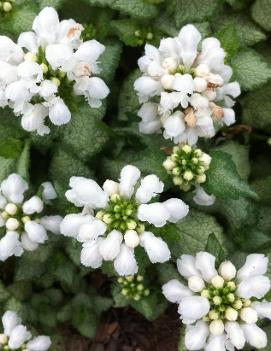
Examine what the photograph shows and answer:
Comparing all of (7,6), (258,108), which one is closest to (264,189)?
(258,108)

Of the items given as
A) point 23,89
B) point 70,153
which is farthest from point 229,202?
point 23,89

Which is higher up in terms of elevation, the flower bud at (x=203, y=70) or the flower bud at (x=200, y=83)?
the flower bud at (x=203, y=70)

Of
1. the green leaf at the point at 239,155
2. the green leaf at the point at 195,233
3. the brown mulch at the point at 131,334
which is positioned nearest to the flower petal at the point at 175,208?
the green leaf at the point at 195,233

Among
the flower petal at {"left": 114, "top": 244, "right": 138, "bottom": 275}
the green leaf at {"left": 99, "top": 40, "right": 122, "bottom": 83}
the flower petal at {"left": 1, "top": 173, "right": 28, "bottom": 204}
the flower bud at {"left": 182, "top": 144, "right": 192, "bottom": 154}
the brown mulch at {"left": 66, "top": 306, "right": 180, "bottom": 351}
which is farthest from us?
the brown mulch at {"left": 66, "top": 306, "right": 180, "bottom": 351}

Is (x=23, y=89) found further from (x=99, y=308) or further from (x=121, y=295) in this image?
(x=99, y=308)

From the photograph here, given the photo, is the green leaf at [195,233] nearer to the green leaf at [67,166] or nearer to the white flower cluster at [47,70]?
the green leaf at [67,166]

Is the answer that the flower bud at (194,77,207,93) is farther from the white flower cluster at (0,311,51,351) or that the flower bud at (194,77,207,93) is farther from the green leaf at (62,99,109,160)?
the white flower cluster at (0,311,51,351)

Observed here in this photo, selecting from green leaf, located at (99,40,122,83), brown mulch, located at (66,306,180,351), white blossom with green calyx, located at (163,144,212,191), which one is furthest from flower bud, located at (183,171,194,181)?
brown mulch, located at (66,306,180,351)
